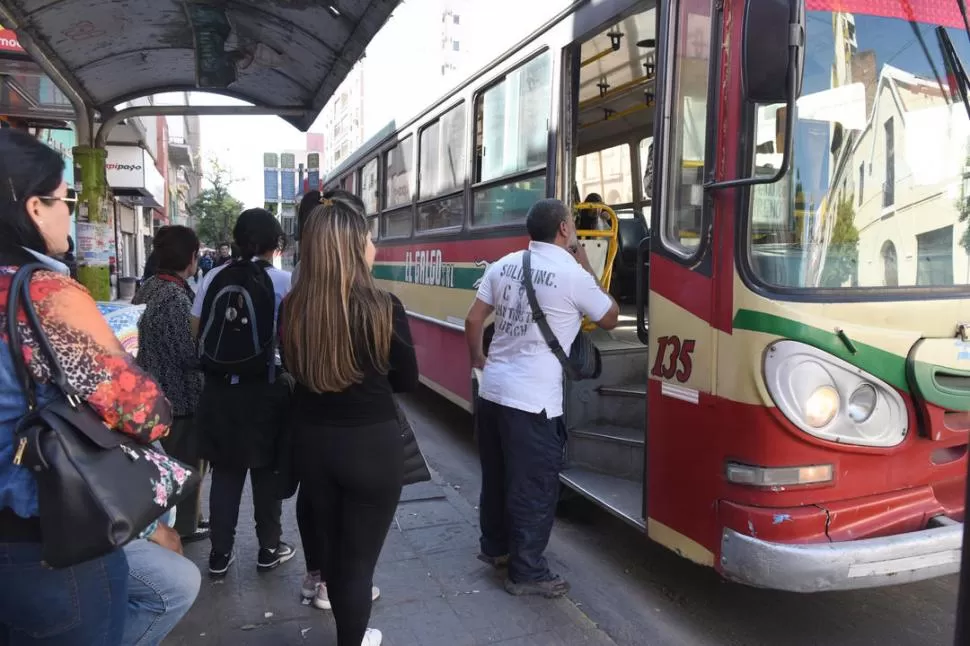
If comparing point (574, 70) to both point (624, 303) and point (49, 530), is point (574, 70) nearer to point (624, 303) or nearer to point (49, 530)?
point (624, 303)

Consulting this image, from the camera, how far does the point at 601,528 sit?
4789mm

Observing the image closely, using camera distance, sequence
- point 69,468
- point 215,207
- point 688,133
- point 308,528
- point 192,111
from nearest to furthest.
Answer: point 69,468
point 308,528
point 688,133
point 192,111
point 215,207

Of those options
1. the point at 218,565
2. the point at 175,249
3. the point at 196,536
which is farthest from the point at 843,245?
the point at 196,536

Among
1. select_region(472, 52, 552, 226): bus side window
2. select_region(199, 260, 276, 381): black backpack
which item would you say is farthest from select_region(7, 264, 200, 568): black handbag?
select_region(472, 52, 552, 226): bus side window

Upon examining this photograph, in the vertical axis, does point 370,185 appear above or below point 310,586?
above

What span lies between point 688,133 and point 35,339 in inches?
108

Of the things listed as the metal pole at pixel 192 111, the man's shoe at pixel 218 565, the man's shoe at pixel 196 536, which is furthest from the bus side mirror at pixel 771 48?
the metal pole at pixel 192 111

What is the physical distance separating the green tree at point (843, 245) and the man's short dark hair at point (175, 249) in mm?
3022

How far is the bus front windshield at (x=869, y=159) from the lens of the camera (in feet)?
9.70

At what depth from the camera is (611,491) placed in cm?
399

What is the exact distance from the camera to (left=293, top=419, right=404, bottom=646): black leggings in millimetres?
2646

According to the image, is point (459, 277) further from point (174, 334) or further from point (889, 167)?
point (889, 167)

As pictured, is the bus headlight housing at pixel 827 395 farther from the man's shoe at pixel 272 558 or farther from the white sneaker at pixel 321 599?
the man's shoe at pixel 272 558

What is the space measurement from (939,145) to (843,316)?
0.87 metres
